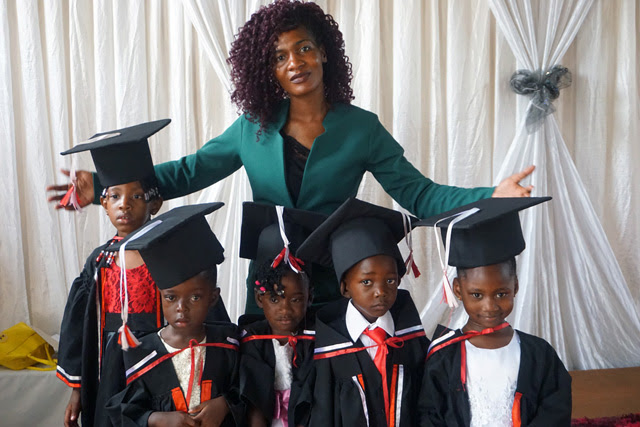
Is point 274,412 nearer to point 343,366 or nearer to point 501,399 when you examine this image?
point 343,366

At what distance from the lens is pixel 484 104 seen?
12.0 feet

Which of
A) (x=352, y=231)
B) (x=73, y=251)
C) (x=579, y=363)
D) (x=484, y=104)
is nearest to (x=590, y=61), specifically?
(x=484, y=104)

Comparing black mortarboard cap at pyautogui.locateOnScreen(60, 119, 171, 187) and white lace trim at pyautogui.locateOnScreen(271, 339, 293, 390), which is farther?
black mortarboard cap at pyautogui.locateOnScreen(60, 119, 171, 187)

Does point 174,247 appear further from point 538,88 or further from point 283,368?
point 538,88

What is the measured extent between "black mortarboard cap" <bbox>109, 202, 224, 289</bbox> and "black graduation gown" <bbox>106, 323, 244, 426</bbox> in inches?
9.3

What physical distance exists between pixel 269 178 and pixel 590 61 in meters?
2.64

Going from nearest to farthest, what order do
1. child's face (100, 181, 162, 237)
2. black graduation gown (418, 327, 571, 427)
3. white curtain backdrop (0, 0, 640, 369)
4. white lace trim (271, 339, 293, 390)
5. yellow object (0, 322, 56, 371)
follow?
black graduation gown (418, 327, 571, 427) < white lace trim (271, 339, 293, 390) < child's face (100, 181, 162, 237) < yellow object (0, 322, 56, 371) < white curtain backdrop (0, 0, 640, 369)

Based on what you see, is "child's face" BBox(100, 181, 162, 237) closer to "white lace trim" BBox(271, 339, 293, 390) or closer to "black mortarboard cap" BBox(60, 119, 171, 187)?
"black mortarboard cap" BBox(60, 119, 171, 187)

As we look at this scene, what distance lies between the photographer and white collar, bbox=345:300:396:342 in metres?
1.82

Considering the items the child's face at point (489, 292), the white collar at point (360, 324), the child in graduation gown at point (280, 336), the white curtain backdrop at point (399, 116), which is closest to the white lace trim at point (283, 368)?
the child in graduation gown at point (280, 336)

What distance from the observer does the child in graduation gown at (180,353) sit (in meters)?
1.77

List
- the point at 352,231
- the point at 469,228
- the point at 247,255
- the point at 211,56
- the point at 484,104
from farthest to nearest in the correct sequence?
the point at 484,104 → the point at 211,56 → the point at 247,255 → the point at 352,231 → the point at 469,228

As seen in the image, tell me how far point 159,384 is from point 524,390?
1136mm

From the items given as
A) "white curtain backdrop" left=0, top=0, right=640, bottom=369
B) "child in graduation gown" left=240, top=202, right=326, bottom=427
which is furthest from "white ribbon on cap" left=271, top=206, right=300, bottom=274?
"white curtain backdrop" left=0, top=0, right=640, bottom=369
